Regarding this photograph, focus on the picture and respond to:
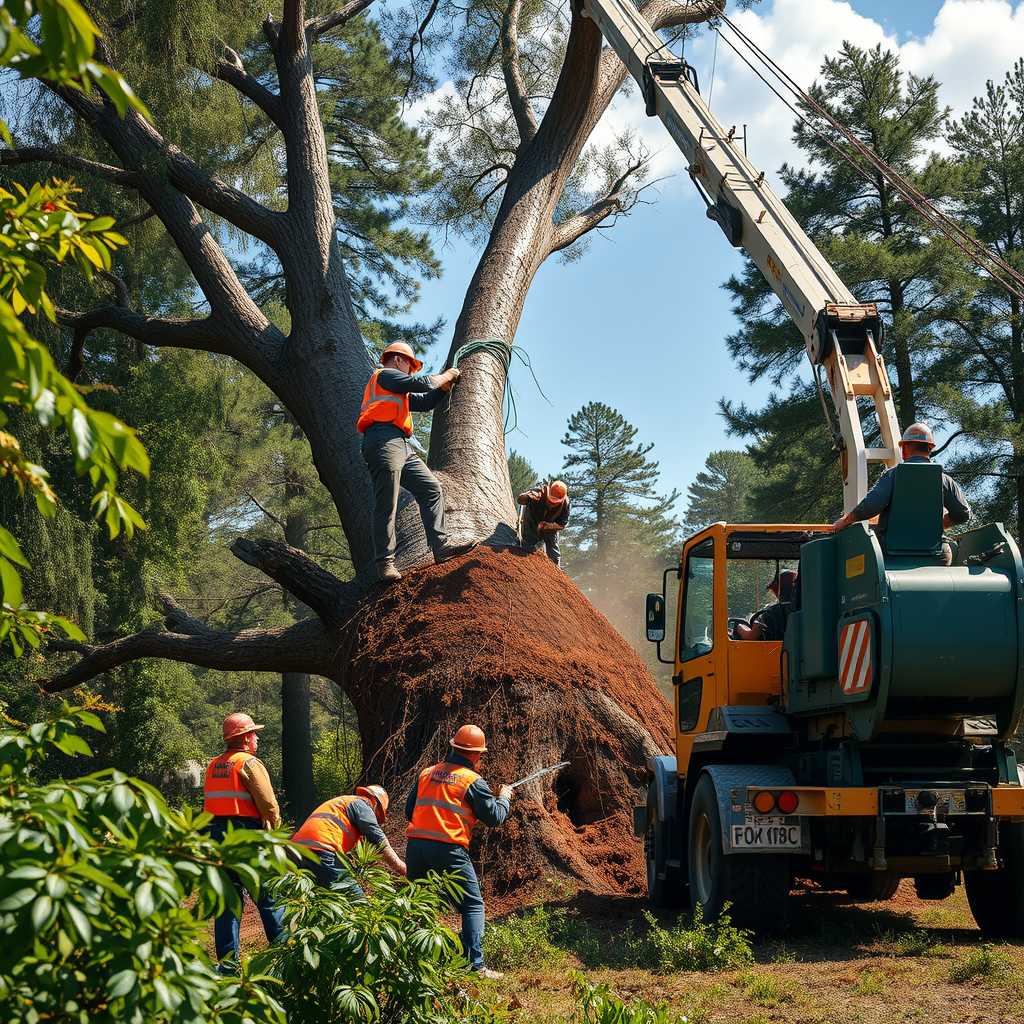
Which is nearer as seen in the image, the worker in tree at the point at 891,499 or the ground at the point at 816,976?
the ground at the point at 816,976

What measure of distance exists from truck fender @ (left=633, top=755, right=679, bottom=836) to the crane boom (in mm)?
2249

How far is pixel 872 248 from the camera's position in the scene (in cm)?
2192

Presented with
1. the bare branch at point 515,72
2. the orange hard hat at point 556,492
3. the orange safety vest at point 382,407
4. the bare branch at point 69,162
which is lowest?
the orange hard hat at point 556,492

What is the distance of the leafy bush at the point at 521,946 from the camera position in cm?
695

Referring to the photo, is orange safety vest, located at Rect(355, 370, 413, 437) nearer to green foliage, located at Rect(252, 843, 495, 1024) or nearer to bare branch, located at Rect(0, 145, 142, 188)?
bare branch, located at Rect(0, 145, 142, 188)

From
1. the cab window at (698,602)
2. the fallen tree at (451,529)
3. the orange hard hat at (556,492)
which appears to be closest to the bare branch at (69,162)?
the fallen tree at (451,529)

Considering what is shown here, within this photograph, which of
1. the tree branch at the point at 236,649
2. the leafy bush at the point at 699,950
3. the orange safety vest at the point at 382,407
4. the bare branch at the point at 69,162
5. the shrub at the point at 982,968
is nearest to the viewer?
the shrub at the point at 982,968

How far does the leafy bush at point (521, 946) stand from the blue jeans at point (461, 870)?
0.58ft

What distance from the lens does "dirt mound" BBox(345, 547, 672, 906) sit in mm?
8914

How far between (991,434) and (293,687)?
15.1 metres

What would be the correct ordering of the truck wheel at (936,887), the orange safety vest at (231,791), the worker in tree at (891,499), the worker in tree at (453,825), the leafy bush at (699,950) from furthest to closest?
the truck wheel at (936,887) < the orange safety vest at (231,791) < the worker in tree at (891,499) < the worker in tree at (453,825) < the leafy bush at (699,950)

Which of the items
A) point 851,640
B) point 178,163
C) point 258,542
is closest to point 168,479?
point 178,163

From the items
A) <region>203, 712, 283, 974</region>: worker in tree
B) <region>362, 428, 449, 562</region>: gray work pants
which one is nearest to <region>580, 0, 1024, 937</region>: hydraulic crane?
<region>362, 428, 449, 562</region>: gray work pants

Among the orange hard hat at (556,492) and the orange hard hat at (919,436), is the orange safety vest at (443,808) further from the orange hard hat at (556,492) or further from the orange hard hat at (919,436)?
the orange hard hat at (556,492)
